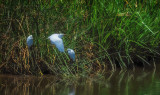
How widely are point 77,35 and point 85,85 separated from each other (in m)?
1.06

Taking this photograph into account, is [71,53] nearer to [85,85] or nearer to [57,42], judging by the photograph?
[57,42]

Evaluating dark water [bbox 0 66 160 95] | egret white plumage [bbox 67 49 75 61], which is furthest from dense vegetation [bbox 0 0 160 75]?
dark water [bbox 0 66 160 95]

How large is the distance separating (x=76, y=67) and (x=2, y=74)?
2.63ft

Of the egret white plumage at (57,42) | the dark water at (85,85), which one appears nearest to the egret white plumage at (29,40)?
the egret white plumage at (57,42)

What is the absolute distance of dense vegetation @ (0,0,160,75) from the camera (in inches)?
154

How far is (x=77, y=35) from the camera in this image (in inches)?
170

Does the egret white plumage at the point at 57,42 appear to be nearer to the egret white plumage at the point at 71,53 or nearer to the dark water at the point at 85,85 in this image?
the egret white plumage at the point at 71,53

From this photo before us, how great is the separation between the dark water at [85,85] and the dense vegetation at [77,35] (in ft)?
0.72

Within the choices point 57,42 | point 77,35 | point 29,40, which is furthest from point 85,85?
point 77,35

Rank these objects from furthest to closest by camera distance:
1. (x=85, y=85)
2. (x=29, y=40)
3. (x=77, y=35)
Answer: (x=77, y=35), (x=29, y=40), (x=85, y=85)

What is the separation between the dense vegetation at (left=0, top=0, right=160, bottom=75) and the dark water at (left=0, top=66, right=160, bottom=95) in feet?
0.72

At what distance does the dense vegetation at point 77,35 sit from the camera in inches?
154

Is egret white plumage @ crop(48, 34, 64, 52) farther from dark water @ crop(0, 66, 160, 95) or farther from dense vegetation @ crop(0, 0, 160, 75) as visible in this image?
dark water @ crop(0, 66, 160, 95)

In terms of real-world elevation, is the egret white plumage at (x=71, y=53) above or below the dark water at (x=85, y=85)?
above
